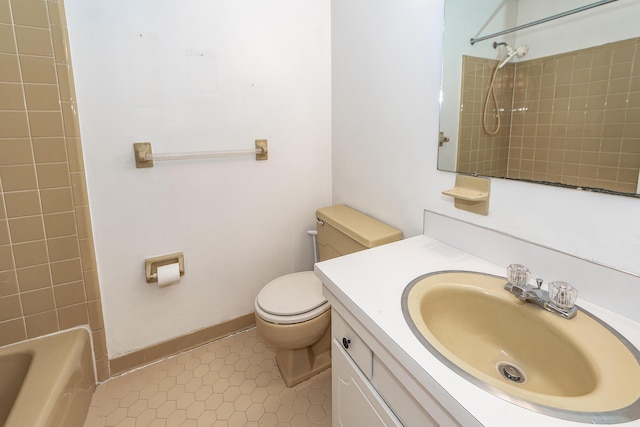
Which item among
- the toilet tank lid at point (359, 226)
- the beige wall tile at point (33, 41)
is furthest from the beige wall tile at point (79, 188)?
the toilet tank lid at point (359, 226)

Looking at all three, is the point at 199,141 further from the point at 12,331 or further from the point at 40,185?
the point at 12,331

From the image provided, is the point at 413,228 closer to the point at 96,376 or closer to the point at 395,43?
the point at 395,43

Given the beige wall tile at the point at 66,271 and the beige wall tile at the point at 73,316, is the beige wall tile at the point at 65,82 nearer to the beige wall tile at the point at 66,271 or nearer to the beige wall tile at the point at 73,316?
the beige wall tile at the point at 66,271

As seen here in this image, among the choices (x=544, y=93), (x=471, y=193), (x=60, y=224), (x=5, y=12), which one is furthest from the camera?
(x=60, y=224)

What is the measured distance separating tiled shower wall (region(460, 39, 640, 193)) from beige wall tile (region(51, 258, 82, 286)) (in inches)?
71.6

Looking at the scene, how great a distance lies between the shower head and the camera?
97 centimetres

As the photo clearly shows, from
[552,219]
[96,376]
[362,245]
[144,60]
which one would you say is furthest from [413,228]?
[96,376]

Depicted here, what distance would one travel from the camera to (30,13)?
1227mm

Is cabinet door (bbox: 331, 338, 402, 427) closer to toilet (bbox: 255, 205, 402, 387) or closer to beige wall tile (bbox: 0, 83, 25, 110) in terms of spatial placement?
toilet (bbox: 255, 205, 402, 387)

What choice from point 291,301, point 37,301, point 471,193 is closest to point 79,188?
point 37,301

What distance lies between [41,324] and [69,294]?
0.16m

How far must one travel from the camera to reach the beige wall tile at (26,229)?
1.32 m

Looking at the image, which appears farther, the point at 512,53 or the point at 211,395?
the point at 211,395

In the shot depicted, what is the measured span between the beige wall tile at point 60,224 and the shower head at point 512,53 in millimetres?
1803
